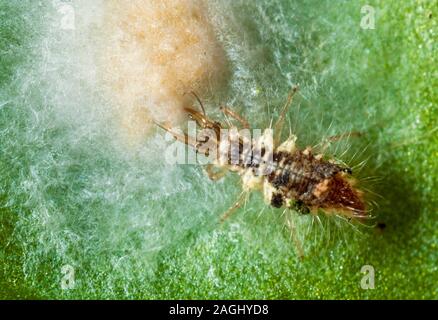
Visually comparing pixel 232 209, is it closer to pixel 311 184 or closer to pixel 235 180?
pixel 235 180

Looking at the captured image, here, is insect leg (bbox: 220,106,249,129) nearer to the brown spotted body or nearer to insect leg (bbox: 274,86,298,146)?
insect leg (bbox: 274,86,298,146)

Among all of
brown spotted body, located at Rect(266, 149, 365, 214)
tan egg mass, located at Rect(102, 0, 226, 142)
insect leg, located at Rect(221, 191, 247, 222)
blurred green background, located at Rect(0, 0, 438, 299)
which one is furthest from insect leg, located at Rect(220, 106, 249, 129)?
insect leg, located at Rect(221, 191, 247, 222)

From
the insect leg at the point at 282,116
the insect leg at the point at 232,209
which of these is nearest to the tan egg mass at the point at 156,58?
the insect leg at the point at 282,116

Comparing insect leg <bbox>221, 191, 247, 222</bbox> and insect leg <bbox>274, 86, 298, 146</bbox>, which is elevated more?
insect leg <bbox>274, 86, 298, 146</bbox>

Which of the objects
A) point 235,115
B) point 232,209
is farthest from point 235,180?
point 235,115

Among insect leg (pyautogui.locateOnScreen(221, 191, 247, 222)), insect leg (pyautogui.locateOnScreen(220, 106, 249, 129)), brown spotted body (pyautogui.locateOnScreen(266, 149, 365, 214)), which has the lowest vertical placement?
insect leg (pyautogui.locateOnScreen(221, 191, 247, 222))

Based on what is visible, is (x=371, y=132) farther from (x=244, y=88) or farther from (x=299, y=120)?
(x=244, y=88)
